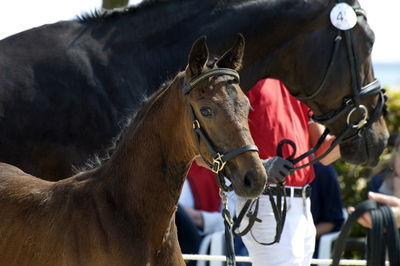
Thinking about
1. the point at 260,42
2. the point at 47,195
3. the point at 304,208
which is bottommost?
the point at 304,208

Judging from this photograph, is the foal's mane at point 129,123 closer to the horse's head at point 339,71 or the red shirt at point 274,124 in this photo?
the red shirt at point 274,124

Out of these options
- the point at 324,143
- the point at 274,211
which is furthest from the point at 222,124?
the point at 324,143

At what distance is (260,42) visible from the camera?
4199 millimetres

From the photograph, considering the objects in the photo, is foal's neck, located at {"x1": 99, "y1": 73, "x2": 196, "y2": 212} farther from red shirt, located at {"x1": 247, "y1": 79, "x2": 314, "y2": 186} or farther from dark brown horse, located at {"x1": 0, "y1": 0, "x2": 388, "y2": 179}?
red shirt, located at {"x1": 247, "y1": 79, "x2": 314, "y2": 186}

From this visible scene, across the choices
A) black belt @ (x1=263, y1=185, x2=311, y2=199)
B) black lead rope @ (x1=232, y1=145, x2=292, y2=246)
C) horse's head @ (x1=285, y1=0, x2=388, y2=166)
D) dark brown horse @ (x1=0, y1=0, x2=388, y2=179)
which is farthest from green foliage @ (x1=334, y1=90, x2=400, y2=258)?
black lead rope @ (x1=232, y1=145, x2=292, y2=246)

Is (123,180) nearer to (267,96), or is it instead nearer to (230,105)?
(230,105)

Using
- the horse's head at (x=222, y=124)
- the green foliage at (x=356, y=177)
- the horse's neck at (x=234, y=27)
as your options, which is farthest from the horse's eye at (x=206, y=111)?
the green foliage at (x=356, y=177)

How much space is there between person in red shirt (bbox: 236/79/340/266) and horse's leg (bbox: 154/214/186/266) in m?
0.74

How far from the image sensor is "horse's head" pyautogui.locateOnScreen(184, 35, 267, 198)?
9.83ft

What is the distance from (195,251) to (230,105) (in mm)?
2887

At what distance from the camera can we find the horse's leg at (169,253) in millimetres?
3250

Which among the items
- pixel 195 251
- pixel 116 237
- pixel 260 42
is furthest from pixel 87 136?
pixel 195 251

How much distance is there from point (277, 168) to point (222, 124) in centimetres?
90

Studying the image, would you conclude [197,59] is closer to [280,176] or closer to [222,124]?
[222,124]
